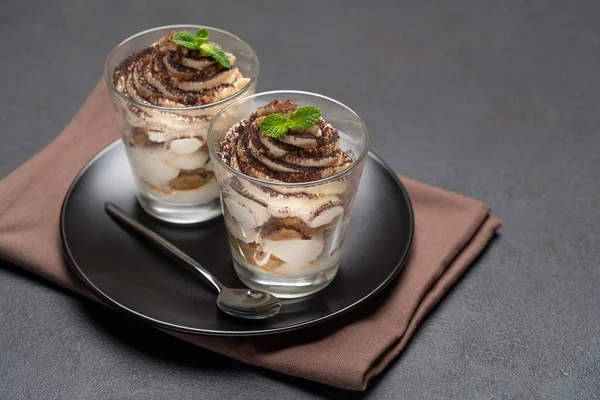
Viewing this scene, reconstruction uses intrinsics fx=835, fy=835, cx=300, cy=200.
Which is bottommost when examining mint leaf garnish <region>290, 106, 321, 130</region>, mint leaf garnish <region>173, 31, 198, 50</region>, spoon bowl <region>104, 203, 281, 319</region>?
spoon bowl <region>104, 203, 281, 319</region>

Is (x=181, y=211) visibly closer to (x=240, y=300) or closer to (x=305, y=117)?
(x=240, y=300)

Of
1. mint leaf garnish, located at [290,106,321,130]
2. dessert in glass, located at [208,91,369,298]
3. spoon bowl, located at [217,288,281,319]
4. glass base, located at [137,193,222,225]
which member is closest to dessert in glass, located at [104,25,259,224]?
glass base, located at [137,193,222,225]

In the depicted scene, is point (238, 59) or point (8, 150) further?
point (8, 150)

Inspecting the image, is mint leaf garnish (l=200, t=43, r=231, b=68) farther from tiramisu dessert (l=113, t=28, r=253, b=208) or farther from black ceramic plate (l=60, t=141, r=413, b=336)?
black ceramic plate (l=60, t=141, r=413, b=336)

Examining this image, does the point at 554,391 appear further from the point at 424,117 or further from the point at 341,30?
the point at 341,30

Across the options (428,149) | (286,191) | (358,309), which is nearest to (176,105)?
(286,191)

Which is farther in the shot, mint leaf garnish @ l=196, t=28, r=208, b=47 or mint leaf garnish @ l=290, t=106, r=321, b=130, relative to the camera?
mint leaf garnish @ l=196, t=28, r=208, b=47

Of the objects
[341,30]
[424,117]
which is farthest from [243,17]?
[424,117]
